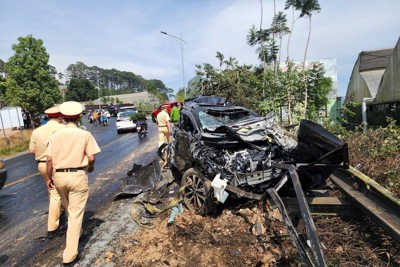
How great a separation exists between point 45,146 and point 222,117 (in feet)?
10.8

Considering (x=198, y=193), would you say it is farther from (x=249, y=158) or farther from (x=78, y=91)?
(x=78, y=91)

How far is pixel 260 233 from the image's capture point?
3846mm

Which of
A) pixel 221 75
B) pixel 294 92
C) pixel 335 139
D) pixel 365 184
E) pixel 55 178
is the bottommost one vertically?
pixel 365 184

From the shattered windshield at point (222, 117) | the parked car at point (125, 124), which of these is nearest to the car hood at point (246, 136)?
the shattered windshield at point (222, 117)

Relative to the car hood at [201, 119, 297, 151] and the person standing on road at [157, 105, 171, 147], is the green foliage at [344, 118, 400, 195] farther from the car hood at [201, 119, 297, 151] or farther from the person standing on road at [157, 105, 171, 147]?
the person standing on road at [157, 105, 171, 147]

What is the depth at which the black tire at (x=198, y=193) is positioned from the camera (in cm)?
453

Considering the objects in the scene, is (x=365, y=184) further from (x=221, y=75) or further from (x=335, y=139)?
(x=221, y=75)

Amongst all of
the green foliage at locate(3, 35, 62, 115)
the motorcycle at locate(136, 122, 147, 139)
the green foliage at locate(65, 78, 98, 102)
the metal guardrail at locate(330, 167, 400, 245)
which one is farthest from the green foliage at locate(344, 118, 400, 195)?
the green foliage at locate(65, 78, 98, 102)

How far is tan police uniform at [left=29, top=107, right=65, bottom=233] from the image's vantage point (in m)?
4.60

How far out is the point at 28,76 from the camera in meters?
25.1

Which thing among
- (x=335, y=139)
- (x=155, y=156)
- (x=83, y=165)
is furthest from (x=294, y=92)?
(x=83, y=165)

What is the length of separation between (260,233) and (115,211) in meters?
3.00

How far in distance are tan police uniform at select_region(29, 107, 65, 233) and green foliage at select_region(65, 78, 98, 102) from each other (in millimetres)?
116715

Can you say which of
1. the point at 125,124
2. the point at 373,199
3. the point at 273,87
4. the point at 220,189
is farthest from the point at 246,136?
the point at 125,124
